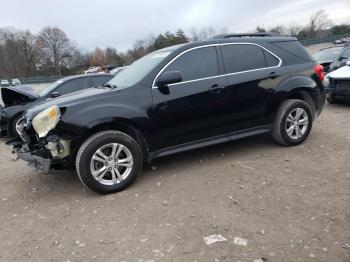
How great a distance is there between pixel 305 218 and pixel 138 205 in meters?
1.85

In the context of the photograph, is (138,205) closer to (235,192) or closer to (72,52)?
(235,192)

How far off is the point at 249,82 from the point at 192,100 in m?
1.03

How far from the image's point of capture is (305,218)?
348 cm

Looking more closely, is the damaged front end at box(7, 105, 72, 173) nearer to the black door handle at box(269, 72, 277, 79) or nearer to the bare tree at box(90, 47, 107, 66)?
the black door handle at box(269, 72, 277, 79)

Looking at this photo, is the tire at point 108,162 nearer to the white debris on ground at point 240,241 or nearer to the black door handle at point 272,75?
the white debris on ground at point 240,241

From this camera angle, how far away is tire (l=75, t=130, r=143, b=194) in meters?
4.20

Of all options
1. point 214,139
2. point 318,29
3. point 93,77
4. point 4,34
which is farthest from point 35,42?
point 214,139

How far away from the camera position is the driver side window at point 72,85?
8500 mm

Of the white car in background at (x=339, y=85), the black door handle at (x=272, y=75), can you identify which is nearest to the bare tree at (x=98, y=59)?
the white car in background at (x=339, y=85)

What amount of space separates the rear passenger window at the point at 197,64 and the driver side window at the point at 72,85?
14.9 ft

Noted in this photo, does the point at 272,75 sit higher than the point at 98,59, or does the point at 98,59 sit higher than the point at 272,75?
the point at 98,59

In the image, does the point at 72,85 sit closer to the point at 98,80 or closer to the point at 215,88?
the point at 98,80

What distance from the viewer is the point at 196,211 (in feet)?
12.5

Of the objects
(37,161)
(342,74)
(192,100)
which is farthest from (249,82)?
(342,74)
